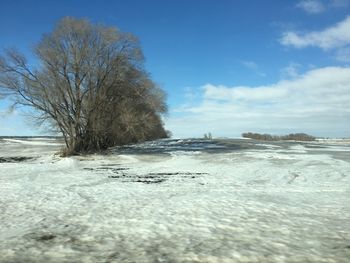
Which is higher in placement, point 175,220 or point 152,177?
point 152,177

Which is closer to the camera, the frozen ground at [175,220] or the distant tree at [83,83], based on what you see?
the frozen ground at [175,220]

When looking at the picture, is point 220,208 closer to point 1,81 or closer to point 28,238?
point 28,238

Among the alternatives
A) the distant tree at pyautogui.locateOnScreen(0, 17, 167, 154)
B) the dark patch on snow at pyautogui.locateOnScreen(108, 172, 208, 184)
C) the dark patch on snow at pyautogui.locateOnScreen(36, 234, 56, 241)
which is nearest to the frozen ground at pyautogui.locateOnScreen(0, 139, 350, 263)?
the dark patch on snow at pyautogui.locateOnScreen(36, 234, 56, 241)

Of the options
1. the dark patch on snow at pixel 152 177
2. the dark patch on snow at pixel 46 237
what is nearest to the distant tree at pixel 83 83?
the dark patch on snow at pixel 152 177

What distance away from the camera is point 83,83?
→ 3912cm

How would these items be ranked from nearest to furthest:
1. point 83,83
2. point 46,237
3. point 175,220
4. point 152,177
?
1. point 46,237
2. point 175,220
3. point 152,177
4. point 83,83

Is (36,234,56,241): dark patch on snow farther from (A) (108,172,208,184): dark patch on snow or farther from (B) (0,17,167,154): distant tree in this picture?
(B) (0,17,167,154): distant tree

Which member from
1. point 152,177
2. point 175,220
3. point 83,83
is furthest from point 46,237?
point 83,83

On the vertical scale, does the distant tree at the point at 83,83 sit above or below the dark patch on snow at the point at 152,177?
above

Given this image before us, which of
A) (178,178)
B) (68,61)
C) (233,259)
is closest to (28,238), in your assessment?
(233,259)

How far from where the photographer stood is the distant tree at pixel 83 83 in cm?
3766

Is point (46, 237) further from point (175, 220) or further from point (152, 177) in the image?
point (152, 177)

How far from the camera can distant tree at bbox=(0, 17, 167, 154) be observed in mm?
37656

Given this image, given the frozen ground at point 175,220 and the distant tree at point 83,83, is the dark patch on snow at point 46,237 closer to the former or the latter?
the frozen ground at point 175,220
